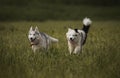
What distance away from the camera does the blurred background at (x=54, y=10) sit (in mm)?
36031

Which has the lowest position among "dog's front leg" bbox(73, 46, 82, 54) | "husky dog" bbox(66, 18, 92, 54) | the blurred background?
"dog's front leg" bbox(73, 46, 82, 54)

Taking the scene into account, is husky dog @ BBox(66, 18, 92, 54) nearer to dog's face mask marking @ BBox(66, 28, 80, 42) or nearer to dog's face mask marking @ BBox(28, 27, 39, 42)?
dog's face mask marking @ BBox(66, 28, 80, 42)

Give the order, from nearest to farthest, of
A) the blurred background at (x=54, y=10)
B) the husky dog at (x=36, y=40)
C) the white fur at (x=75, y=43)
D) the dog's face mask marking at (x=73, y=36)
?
the dog's face mask marking at (x=73, y=36) < the white fur at (x=75, y=43) < the husky dog at (x=36, y=40) < the blurred background at (x=54, y=10)

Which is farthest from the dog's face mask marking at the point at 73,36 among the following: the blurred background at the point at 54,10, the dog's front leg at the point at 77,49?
the blurred background at the point at 54,10

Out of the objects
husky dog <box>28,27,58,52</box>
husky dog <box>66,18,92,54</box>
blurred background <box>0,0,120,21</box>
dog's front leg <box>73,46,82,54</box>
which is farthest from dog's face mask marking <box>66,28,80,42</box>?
blurred background <box>0,0,120,21</box>

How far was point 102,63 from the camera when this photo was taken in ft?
29.7

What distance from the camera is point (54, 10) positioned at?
A: 131 ft

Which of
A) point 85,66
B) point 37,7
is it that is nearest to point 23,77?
point 85,66

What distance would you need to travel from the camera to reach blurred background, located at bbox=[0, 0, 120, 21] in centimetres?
3603

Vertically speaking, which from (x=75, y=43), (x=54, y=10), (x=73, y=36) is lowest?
(x=75, y=43)

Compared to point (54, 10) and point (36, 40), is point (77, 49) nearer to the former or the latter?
point (36, 40)

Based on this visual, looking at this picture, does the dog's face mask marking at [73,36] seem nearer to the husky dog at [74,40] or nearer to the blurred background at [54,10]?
the husky dog at [74,40]

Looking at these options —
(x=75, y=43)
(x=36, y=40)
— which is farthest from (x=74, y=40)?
(x=36, y=40)

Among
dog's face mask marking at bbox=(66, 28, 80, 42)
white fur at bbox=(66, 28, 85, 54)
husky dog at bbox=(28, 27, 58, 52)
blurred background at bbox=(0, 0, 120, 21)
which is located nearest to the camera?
dog's face mask marking at bbox=(66, 28, 80, 42)
